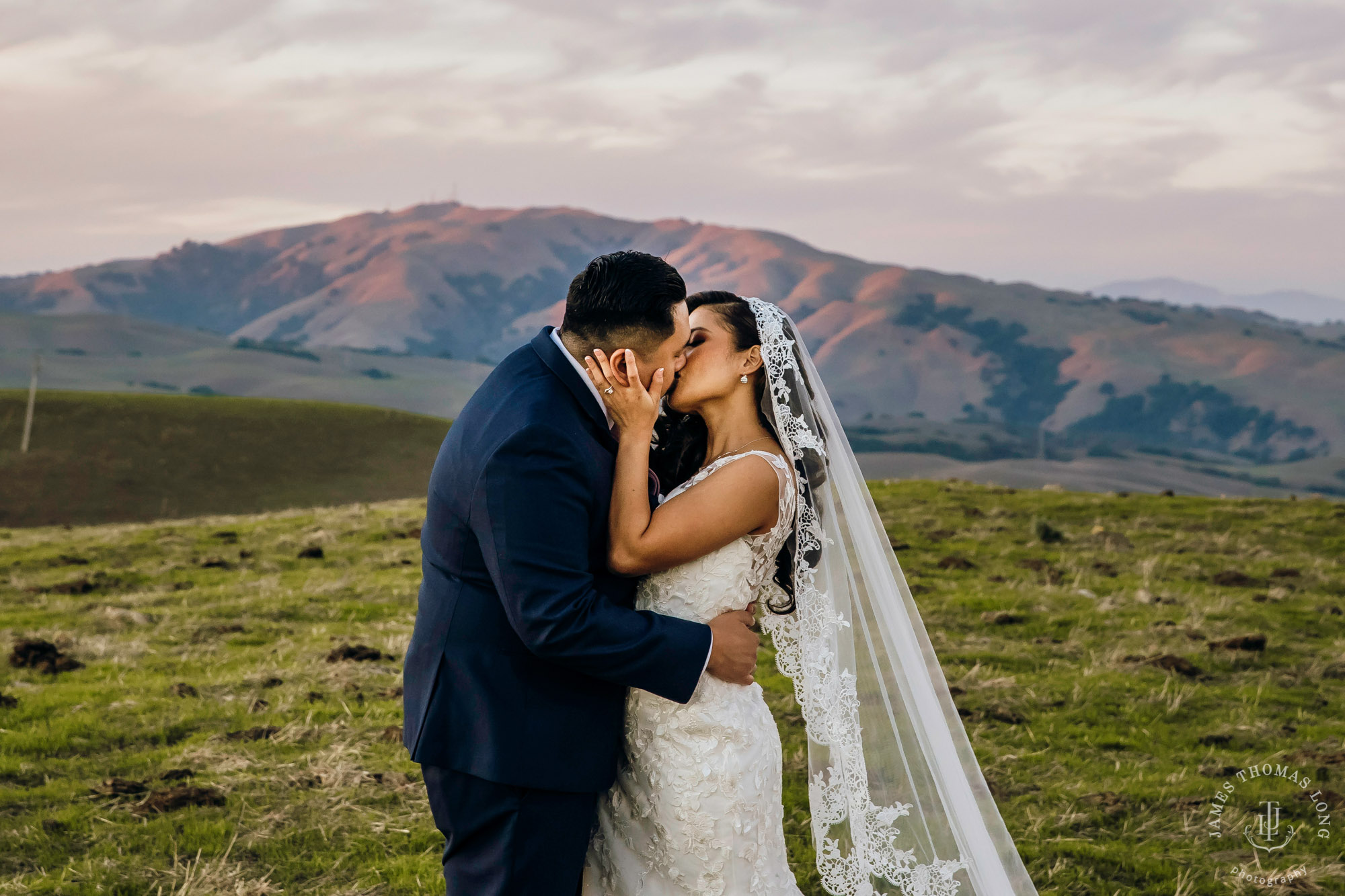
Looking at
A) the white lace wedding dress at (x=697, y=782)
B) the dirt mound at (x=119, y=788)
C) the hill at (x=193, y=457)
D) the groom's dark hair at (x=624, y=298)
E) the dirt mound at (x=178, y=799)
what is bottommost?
the hill at (x=193, y=457)

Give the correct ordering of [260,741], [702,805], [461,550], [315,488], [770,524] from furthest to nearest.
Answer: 1. [315,488]
2. [260,741]
3. [770,524]
4. [702,805]
5. [461,550]

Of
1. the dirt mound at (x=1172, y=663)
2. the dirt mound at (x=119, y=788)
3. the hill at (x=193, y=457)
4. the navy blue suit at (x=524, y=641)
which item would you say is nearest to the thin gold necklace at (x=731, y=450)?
the navy blue suit at (x=524, y=641)

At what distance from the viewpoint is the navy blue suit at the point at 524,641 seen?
9.84ft

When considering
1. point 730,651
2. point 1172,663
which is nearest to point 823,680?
point 730,651

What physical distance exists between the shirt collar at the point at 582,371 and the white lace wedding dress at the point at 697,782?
0.54 meters

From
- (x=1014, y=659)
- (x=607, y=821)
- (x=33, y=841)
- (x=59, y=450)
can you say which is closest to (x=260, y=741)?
(x=33, y=841)

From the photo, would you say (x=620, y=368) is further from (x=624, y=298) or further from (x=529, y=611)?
(x=529, y=611)

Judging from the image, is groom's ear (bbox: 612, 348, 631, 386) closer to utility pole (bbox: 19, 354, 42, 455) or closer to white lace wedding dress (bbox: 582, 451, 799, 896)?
A: white lace wedding dress (bbox: 582, 451, 799, 896)

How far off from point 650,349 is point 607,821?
1897 millimetres

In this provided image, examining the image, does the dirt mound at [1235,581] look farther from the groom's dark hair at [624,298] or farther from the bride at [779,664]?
the groom's dark hair at [624,298]

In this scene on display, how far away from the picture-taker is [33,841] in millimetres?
5809

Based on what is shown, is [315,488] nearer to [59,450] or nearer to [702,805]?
[59,450]

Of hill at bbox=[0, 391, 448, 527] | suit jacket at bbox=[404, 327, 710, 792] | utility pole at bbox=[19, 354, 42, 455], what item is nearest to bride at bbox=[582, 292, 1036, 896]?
suit jacket at bbox=[404, 327, 710, 792]

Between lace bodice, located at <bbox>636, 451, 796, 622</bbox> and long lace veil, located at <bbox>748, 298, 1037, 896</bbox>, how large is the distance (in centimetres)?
22
